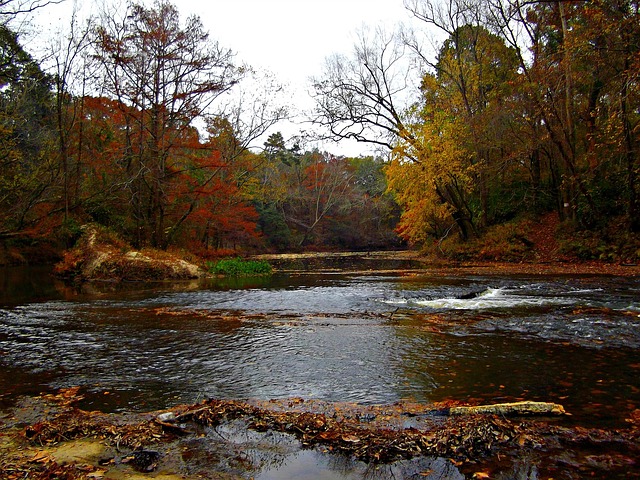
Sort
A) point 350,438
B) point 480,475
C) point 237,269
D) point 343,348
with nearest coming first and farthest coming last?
point 480,475
point 350,438
point 343,348
point 237,269

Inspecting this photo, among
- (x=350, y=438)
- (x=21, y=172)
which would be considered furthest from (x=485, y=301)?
(x=21, y=172)

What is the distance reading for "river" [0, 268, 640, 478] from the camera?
534 centimetres

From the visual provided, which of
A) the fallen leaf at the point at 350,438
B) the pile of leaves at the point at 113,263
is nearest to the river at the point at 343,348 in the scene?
the fallen leaf at the point at 350,438

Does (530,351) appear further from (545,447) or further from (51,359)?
(51,359)

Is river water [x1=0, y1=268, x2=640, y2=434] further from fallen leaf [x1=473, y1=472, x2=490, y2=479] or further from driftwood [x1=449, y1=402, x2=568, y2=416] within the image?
fallen leaf [x1=473, y1=472, x2=490, y2=479]

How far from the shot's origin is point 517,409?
4340 mm

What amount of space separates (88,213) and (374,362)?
23936 mm

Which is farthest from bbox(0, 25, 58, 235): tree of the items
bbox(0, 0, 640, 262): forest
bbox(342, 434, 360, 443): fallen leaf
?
bbox(342, 434, 360, 443): fallen leaf

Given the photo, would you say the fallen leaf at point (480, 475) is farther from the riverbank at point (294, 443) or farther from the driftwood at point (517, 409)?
the driftwood at point (517, 409)

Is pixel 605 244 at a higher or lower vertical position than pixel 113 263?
higher

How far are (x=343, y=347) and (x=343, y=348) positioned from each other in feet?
0.23

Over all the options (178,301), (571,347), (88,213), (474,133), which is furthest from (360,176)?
(571,347)

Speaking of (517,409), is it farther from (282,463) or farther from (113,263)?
(113,263)

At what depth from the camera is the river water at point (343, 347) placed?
17.6 feet
